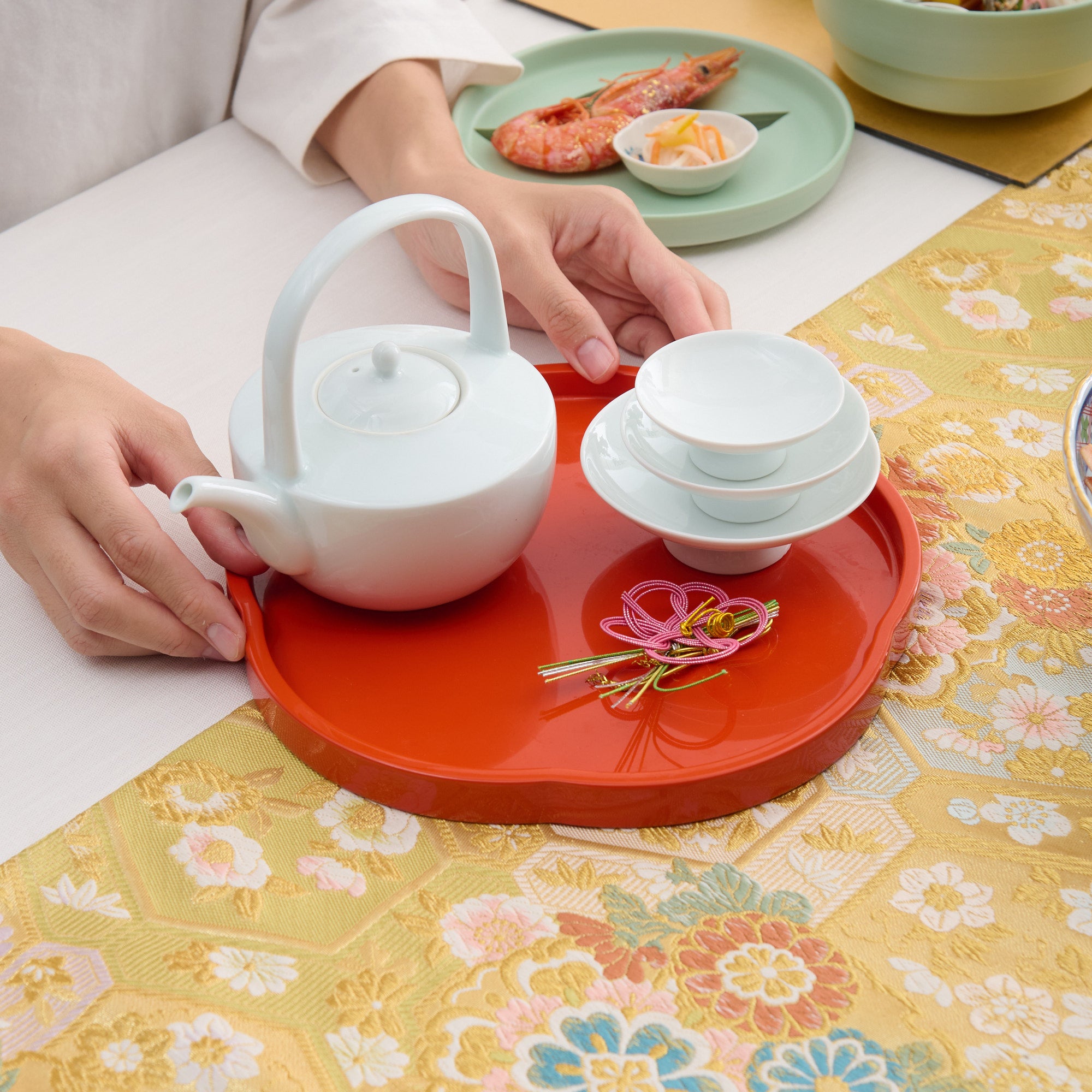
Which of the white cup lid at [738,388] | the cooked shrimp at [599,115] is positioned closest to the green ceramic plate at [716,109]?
the cooked shrimp at [599,115]

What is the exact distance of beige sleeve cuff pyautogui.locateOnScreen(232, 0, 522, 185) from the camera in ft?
4.06

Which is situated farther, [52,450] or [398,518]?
[52,450]

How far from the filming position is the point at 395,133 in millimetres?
1193

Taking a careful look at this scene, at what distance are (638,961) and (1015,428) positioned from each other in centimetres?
59

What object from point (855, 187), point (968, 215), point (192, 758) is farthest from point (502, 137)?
point (192, 758)

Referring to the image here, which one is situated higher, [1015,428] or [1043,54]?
[1043,54]

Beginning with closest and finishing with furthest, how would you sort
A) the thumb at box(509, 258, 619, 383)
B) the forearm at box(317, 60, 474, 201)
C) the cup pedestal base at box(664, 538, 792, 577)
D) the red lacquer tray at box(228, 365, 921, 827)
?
the red lacquer tray at box(228, 365, 921, 827) → the cup pedestal base at box(664, 538, 792, 577) → the thumb at box(509, 258, 619, 383) → the forearm at box(317, 60, 474, 201)

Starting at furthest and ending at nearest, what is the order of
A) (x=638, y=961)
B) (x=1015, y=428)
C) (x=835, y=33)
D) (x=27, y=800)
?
(x=835, y=33)
(x=1015, y=428)
(x=27, y=800)
(x=638, y=961)

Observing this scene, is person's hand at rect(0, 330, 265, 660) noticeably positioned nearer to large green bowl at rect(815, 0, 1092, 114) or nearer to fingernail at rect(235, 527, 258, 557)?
fingernail at rect(235, 527, 258, 557)

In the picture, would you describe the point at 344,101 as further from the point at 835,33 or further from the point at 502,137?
the point at 835,33

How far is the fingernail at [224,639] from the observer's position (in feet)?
2.49

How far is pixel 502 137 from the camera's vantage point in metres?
1.24

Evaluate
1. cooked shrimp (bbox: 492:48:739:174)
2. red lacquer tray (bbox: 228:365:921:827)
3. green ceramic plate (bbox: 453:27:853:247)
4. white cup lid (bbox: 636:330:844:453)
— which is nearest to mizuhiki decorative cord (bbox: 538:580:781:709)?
red lacquer tray (bbox: 228:365:921:827)

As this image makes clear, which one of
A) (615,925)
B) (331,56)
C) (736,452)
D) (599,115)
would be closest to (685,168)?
(599,115)
